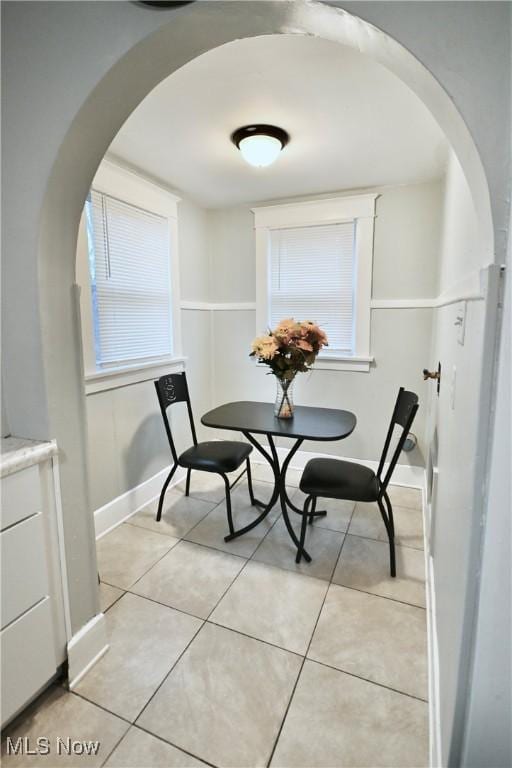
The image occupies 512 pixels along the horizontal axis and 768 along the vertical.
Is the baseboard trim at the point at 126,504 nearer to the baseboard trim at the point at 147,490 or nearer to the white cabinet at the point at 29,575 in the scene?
the baseboard trim at the point at 147,490

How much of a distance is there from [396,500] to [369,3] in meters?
2.75

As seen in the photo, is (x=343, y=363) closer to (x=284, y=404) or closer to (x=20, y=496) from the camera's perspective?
(x=284, y=404)

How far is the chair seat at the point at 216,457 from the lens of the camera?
2.28 metres

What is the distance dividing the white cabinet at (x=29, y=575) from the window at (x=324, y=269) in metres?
2.33

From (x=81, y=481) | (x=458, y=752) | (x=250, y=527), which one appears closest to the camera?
(x=458, y=752)

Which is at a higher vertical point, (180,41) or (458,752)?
(180,41)

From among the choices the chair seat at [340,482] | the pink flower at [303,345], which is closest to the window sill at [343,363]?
the pink flower at [303,345]

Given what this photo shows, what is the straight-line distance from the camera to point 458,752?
0.86 meters

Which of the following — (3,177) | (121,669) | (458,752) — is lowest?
(121,669)

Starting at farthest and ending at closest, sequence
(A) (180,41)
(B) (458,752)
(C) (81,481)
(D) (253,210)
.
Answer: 1. (D) (253,210)
2. (C) (81,481)
3. (A) (180,41)
4. (B) (458,752)

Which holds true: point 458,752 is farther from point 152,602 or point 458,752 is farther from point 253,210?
point 253,210

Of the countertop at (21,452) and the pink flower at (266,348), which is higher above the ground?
the pink flower at (266,348)

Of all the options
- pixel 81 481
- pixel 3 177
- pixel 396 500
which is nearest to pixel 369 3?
pixel 3 177

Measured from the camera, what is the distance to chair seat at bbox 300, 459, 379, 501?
1943mm
